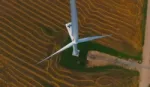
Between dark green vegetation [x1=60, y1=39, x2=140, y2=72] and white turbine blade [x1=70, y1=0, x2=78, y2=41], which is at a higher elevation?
white turbine blade [x1=70, y1=0, x2=78, y2=41]

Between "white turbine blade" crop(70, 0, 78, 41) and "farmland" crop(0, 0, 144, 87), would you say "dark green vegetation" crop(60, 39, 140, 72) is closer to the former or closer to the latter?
"farmland" crop(0, 0, 144, 87)

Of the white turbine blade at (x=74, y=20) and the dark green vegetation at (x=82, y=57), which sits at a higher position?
the white turbine blade at (x=74, y=20)

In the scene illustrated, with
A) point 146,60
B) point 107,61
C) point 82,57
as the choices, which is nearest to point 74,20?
point 82,57

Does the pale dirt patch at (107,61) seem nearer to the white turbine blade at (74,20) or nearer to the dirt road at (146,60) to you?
the dirt road at (146,60)

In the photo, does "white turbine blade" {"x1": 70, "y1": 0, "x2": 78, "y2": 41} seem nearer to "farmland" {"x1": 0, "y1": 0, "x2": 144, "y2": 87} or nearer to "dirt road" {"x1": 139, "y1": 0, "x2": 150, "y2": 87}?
"farmland" {"x1": 0, "y1": 0, "x2": 144, "y2": 87}

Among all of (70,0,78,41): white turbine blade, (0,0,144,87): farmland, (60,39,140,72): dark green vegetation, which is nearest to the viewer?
(70,0,78,41): white turbine blade

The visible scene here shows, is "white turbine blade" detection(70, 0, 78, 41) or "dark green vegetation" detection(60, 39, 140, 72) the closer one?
"white turbine blade" detection(70, 0, 78, 41)

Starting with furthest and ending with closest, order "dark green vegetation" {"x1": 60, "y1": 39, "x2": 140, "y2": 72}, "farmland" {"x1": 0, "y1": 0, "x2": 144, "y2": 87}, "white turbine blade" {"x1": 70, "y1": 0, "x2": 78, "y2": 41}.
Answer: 1. "dark green vegetation" {"x1": 60, "y1": 39, "x2": 140, "y2": 72}
2. "farmland" {"x1": 0, "y1": 0, "x2": 144, "y2": 87}
3. "white turbine blade" {"x1": 70, "y1": 0, "x2": 78, "y2": 41}

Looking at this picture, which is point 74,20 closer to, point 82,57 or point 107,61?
point 82,57

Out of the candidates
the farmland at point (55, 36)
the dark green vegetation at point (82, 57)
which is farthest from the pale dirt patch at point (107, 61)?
the farmland at point (55, 36)

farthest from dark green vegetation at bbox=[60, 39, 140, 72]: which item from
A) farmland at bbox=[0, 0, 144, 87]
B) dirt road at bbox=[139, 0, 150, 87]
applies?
dirt road at bbox=[139, 0, 150, 87]
